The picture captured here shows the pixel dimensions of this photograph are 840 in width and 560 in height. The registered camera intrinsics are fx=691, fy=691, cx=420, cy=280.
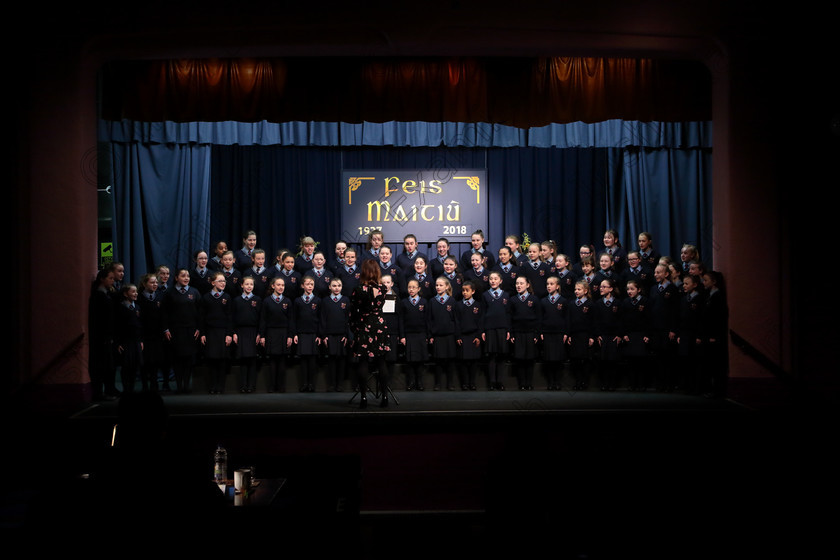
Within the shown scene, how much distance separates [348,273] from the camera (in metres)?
7.62

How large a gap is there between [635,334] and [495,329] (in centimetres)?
140

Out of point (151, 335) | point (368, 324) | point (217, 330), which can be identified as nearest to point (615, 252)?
point (368, 324)

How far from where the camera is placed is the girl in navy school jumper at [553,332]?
7039 mm

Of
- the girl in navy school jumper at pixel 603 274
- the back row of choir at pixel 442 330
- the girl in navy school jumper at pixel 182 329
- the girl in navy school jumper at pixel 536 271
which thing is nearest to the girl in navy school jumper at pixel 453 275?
the back row of choir at pixel 442 330

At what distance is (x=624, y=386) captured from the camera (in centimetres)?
727

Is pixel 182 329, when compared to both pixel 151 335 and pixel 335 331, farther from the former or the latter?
pixel 335 331

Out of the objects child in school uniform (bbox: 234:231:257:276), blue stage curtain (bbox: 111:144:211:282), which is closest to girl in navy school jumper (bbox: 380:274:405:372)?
child in school uniform (bbox: 234:231:257:276)

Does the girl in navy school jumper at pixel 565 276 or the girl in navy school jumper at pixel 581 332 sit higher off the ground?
the girl in navy school jumper at pixel 565 276

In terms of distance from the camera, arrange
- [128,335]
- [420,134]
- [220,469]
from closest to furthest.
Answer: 1. [220,469]
2. [128,335]
3. [420,134]

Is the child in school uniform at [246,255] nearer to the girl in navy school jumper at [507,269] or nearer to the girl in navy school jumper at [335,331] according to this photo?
the girl in navy school jumper at [335,331]

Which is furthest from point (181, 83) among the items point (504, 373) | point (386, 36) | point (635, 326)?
point (635, 326)

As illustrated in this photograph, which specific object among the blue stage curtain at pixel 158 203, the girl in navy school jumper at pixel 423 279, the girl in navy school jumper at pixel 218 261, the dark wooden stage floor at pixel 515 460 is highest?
the blue stage curtain at pixel 158 203

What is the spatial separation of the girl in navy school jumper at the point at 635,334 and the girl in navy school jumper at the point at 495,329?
46.8 inches

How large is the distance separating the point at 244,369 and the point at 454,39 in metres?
3.83
